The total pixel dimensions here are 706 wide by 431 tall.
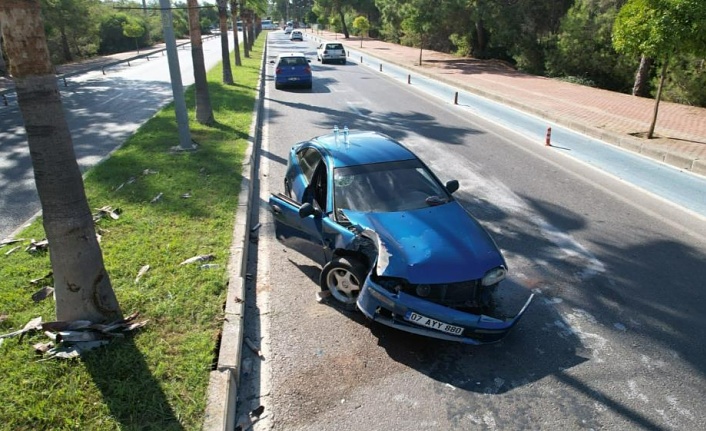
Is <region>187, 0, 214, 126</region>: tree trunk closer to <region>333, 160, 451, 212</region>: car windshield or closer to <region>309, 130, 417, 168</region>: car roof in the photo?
<region>309, 130, 417, 168</region>: car roof

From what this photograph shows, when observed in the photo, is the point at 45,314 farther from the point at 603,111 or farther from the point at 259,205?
the point at 603,111

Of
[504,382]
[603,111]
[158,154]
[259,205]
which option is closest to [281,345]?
[504,382]

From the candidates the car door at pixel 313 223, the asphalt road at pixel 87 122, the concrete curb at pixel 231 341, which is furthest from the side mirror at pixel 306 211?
the asphalt road at pixel 87 122

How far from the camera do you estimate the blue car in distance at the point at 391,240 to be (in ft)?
14.5

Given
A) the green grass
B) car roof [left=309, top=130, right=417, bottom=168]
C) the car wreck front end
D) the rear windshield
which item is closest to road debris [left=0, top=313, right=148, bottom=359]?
the green grass

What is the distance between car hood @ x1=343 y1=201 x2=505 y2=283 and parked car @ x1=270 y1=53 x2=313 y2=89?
57.6 feet

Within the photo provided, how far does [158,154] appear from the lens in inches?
417

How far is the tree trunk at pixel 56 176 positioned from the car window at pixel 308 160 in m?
2.84

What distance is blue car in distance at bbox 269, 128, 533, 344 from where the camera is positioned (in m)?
4.41

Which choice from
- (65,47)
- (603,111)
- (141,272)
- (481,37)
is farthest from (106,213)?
(65,47)

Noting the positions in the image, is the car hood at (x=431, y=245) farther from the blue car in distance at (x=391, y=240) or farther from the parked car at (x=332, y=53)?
the parked car at (x=332, y=53)

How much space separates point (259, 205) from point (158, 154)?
11.9ft

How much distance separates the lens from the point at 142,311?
195 inches

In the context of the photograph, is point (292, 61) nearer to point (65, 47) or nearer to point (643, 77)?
point (643, 77)
